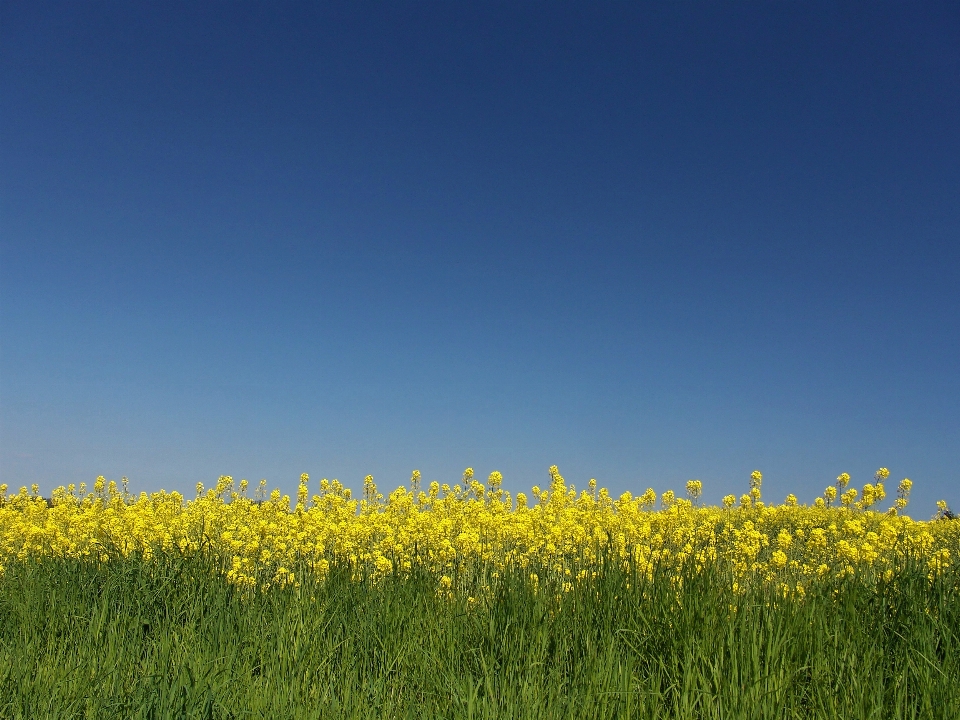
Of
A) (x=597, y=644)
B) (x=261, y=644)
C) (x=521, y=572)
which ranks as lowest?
(x=261, y=644)

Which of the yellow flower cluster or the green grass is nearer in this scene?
the green grass

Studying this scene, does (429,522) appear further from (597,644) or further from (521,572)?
(597,644)

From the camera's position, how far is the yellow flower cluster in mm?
7391

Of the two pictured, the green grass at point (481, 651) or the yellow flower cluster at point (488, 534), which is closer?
the green grass at point (481, 651)

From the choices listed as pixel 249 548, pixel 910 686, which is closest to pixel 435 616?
pixel 910 686

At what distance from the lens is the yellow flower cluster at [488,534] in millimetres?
7391

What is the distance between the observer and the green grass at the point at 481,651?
377 centimetres

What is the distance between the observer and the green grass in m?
3.77

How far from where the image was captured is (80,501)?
1912cm

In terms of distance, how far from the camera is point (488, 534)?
1154 cm

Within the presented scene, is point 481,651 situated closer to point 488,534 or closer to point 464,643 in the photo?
point 464,643

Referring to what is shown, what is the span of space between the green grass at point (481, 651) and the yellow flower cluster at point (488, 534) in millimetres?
536

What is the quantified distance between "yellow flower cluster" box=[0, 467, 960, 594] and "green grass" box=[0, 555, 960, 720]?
1.76ft

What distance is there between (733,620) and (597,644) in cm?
84
